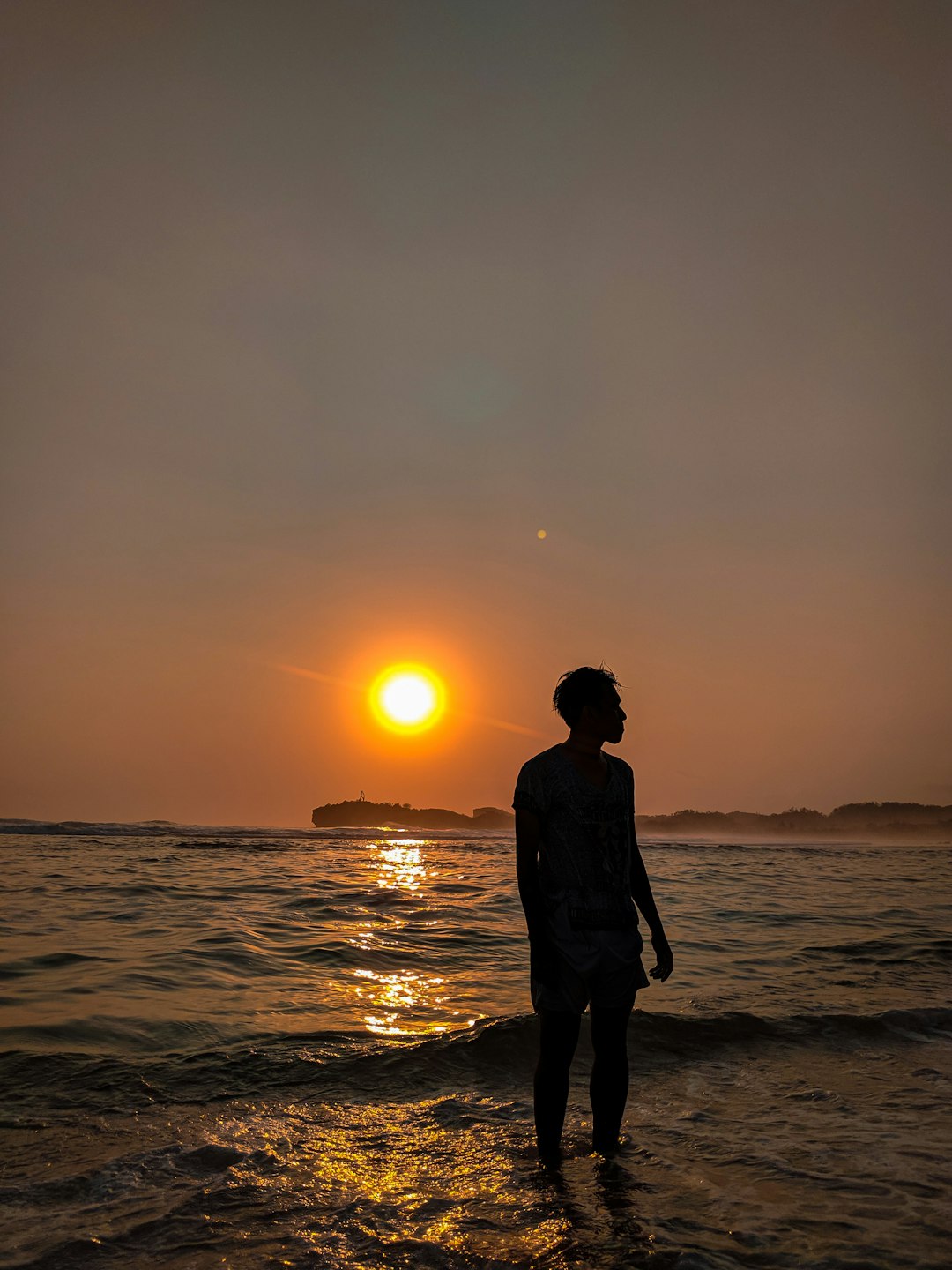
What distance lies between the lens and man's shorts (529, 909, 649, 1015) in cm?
450

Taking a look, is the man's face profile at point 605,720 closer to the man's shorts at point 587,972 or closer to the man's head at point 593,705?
the man's head at point 593,705

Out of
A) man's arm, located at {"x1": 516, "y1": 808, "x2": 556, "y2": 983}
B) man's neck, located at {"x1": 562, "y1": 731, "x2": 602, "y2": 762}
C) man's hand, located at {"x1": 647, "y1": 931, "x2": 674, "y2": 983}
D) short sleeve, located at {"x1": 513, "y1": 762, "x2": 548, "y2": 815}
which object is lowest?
man's hand, located at {"x1": 647, "y1": 931, "x2": 674, "y2": 983}

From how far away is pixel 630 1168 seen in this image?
4.54 meters

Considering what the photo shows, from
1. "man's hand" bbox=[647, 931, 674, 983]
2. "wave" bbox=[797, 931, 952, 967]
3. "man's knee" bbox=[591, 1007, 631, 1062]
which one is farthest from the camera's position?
"wave" bbox=[797, 931, 952, 967]

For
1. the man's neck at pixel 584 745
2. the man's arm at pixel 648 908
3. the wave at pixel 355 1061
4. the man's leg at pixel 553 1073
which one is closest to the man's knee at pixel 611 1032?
the man's leg at pixel 553 1073

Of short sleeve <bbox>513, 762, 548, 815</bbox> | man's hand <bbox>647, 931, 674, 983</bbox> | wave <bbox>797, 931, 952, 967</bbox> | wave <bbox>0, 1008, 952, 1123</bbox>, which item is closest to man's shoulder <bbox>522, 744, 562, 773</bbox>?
short sleeve <bbox>513, 762, 548, 815</bbox>

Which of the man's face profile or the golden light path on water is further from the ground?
the man's face profile

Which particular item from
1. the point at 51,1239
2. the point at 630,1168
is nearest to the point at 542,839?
the point at 630,1168

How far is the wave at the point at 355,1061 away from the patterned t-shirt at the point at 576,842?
2.40 metres

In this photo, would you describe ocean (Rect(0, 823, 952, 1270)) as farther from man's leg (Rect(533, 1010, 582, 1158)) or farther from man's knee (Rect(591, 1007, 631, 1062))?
man's knee (Rect(591, 1007, 631, 1062))

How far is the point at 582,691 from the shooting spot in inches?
192

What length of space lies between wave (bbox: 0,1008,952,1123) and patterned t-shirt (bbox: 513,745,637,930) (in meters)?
2.40

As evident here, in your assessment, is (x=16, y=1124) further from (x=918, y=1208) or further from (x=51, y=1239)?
(x=918, y=1208)

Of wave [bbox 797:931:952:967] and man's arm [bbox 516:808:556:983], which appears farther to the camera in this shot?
wave [bbox 797:931:952:967]
